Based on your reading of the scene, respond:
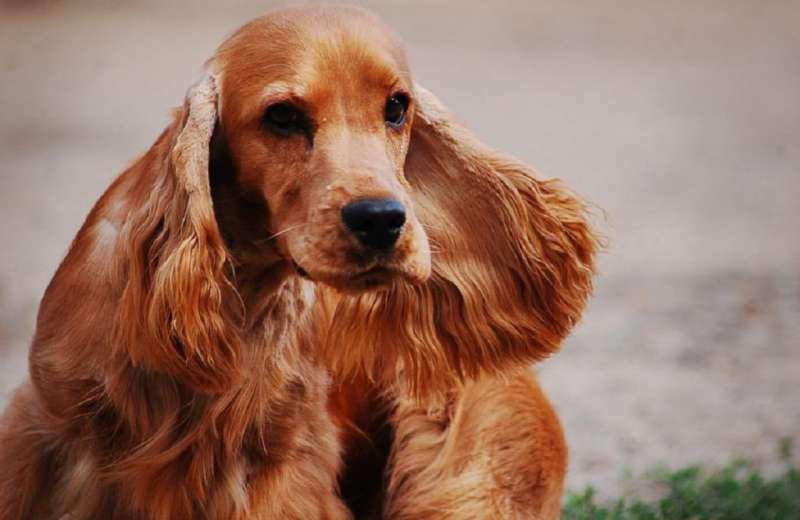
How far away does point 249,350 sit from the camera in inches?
138

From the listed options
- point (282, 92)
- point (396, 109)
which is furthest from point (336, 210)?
point (396, 109)

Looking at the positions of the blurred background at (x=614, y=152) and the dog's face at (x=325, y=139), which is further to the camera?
the blurred background at (x=614, y=152)

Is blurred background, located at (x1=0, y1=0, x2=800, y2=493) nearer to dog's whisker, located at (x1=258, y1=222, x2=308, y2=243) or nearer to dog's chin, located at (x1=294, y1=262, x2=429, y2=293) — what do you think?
dog's whisker, located at (x1=258, y1=222, x2=308, y2=243)

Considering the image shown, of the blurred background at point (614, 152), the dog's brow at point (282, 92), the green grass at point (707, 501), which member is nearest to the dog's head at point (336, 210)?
the dog's brow at point (282, 92)

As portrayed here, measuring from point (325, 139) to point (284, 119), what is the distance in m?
0.11

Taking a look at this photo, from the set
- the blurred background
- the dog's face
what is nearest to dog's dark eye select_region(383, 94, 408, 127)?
the dog's face

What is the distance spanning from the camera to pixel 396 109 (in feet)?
11.1

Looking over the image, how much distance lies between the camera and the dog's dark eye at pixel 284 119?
10.6 ft

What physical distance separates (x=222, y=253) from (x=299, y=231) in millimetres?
219

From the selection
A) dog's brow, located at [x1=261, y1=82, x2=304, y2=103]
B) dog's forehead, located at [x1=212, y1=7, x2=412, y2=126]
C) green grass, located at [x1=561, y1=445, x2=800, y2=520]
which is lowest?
green grass, located at [x1=561, y1=445, x2=800, y2=520]

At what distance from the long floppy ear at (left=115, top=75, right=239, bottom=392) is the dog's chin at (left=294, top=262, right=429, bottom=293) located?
9.1 inches

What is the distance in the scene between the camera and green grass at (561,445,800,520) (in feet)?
15.2

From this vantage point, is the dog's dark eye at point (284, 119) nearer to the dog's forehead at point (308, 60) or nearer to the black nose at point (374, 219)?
the dog's forehead at point (308, 60)

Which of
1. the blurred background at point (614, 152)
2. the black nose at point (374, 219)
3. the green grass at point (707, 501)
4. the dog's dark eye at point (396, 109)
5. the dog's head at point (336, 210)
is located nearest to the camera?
the black nose at point (374, 219)
